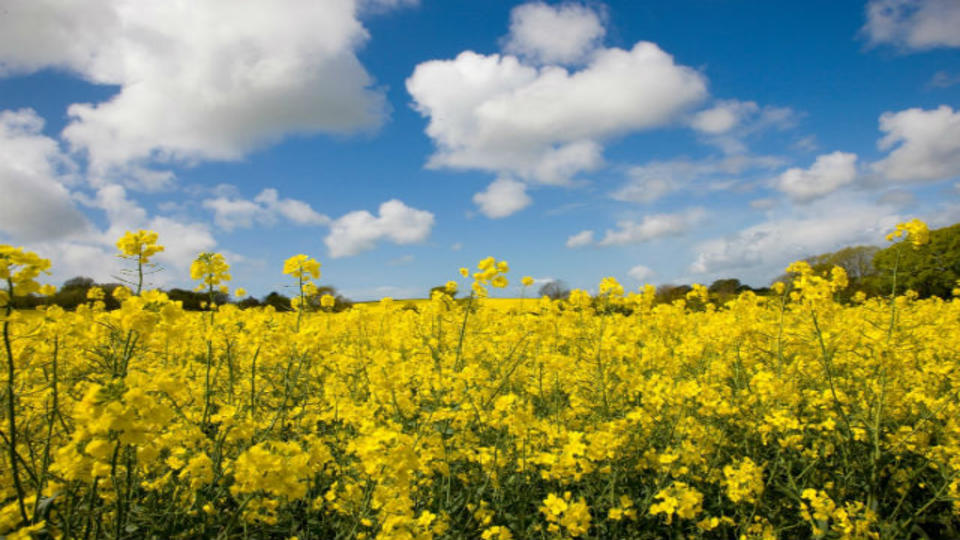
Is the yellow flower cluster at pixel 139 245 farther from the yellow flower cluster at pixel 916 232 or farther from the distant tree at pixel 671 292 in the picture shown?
the distant tree at pixel 671 292

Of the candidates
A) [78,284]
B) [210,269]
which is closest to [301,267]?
[210,269]

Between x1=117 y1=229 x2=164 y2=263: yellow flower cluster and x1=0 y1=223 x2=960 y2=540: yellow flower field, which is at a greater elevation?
x1=117 y1=229 x2=164 y2=263: yellow flower cluster

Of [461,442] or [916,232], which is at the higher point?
[916,232]

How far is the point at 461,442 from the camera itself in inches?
139

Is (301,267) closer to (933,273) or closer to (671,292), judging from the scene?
(671,292)

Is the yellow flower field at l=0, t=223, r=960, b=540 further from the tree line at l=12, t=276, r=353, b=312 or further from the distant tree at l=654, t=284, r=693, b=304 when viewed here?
the distant tree at l=654, t=284, r=693, b=304

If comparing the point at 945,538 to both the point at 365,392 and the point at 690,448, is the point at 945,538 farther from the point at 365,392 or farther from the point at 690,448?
the point at 365,392

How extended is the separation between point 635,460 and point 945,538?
6.53 feet

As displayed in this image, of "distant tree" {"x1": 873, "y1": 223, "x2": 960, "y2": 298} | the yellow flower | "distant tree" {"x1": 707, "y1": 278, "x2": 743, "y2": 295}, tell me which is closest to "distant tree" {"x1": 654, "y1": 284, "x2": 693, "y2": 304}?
"distant tree" {"x1": 707, "y1": 278, "x2": 743, "y2": 295}

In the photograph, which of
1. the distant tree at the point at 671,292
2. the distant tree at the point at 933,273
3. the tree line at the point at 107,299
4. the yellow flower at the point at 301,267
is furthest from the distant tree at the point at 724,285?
the yellow flower at the point at 301,267

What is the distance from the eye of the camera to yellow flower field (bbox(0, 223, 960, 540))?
2217 millimetres

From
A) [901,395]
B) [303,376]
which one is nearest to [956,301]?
[901,395]

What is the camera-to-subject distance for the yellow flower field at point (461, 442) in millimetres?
2217

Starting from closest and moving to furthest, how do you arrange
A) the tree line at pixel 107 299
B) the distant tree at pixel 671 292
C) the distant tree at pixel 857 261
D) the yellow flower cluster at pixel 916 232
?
the yellow flower cluster at pixel 916 232 < the tree line at pixel 107 299 < the distant tree at pixel 671 292 < the distant tree at pixel 857 261
